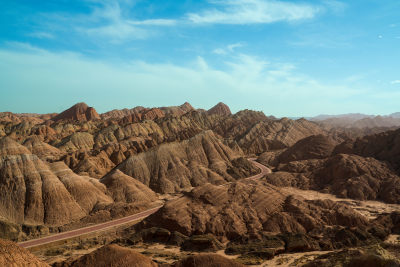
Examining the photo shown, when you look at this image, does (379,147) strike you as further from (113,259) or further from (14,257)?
(14,257)

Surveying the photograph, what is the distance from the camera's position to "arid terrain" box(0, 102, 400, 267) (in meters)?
27.3

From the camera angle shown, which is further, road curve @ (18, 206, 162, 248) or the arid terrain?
road curve @ (18, 206, 162, 248)

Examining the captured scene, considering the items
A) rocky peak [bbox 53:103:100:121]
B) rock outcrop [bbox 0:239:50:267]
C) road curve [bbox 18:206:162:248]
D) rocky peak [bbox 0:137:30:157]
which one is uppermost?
rocky peak [bbox 53:103:100:121]

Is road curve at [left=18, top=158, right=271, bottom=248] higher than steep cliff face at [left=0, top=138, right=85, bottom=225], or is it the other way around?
steep cliff face at [left=0, top=138, right=85, bottom=225]

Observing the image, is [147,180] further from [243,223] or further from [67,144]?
[67,144]

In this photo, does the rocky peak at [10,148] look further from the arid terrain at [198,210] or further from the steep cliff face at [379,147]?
the steep cliff face at [379,147]

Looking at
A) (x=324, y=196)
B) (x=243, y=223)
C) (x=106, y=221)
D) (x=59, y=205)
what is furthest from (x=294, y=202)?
(x=59, y=205)

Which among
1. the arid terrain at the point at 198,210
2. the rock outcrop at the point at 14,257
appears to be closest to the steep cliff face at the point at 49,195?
the arid terrain at the point at 198,210

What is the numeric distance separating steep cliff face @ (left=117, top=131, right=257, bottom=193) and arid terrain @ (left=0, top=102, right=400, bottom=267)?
0.80ft

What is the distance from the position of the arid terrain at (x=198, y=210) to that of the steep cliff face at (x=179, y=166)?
0.80 ft

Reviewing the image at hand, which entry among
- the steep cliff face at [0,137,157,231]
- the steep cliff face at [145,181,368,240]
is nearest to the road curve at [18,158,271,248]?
the steep cliff face at [0,137,157,231]

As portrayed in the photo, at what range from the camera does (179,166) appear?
61750mm

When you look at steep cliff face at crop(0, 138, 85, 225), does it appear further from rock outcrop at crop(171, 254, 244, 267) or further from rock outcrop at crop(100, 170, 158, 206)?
rock outcrop at crop(171, 254, 244, 267)

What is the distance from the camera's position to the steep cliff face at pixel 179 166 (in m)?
58.2
